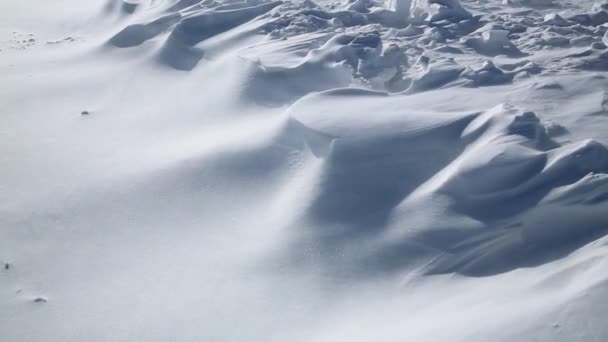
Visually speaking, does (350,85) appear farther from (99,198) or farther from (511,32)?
(99,198)

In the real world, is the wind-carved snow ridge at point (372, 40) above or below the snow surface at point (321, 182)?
above

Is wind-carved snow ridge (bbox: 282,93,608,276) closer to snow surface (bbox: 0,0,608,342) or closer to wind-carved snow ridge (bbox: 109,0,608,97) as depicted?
snow surface (bbox: 0,0,608,342)

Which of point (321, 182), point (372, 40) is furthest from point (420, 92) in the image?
point (321, 182)

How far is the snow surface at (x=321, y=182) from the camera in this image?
82.0 inches

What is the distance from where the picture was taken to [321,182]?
2.62 m

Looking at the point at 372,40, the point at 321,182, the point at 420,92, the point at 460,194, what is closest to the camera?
the point at 460,194

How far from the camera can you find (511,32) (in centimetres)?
378

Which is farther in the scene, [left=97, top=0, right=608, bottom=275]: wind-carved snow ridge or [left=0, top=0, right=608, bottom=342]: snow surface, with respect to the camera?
[left=97, top=0, right=608, bottom=275]: wind-carved snow ridge

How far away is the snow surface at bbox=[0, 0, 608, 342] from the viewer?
2082mm

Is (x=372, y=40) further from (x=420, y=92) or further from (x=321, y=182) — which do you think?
(x=321, y=182)

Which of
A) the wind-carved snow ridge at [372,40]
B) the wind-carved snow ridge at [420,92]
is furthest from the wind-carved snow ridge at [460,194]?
the wind-carved snow ridge at [372,40]

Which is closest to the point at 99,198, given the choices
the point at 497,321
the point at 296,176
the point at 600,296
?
the point at 296,176

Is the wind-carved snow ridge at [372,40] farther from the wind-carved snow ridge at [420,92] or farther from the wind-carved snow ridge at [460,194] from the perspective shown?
the wind-carved snow ridge at [460,194]

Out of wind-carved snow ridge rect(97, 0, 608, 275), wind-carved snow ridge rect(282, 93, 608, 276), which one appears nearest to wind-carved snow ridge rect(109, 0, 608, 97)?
wind-carved snow ridge rect(97, 0, 608, 275)
